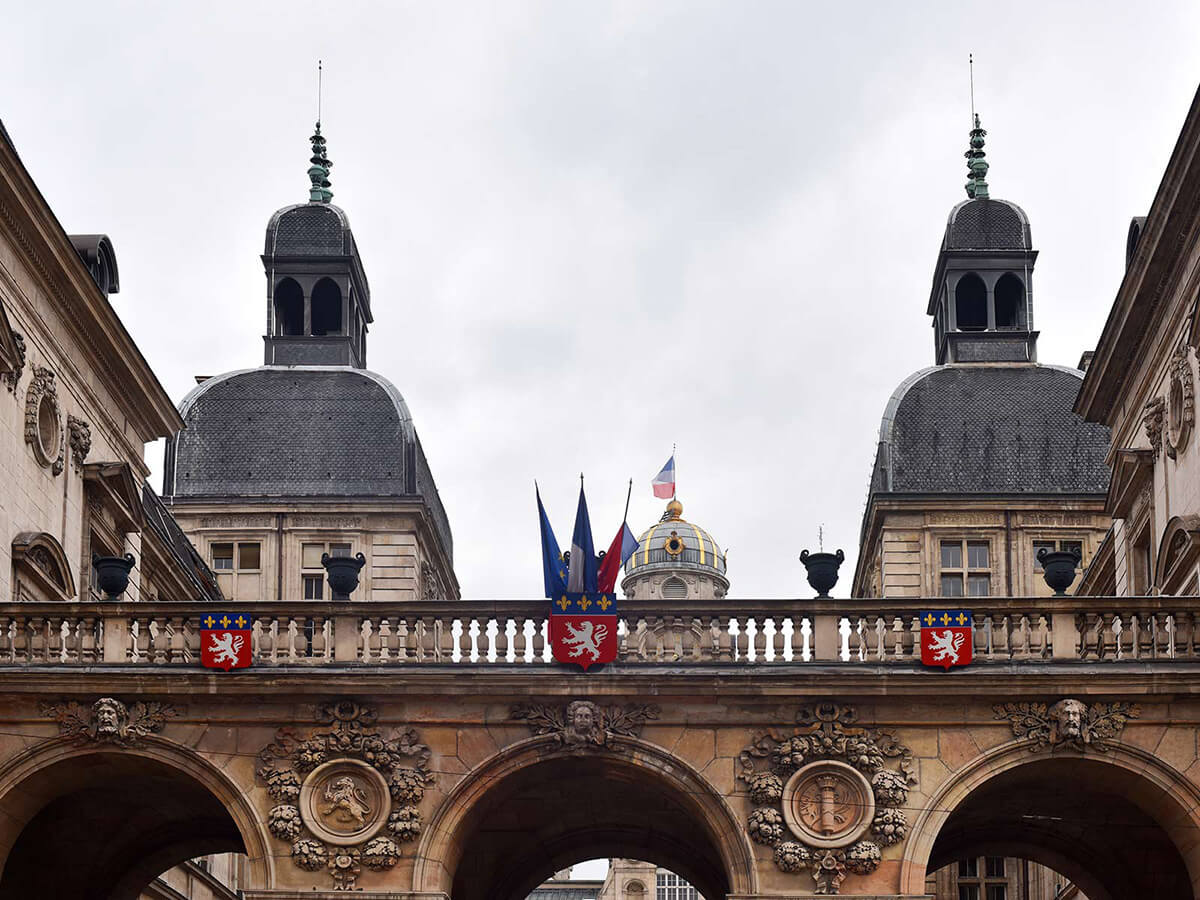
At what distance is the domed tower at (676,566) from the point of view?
12012 centimetres

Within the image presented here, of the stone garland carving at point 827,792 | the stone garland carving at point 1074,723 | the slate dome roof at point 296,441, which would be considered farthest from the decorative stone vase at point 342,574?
the slate dome roof at point 296,441

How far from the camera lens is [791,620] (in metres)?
30.2

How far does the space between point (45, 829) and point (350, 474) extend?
26.8 metres

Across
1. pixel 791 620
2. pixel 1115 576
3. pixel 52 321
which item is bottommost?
pixel 791 620

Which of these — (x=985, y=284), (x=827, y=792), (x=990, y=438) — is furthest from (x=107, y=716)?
(x=985, y=284)

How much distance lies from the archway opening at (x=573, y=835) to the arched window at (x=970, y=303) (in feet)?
93.8

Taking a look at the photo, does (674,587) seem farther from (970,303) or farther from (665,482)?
(970,303)

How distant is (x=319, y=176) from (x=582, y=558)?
3783cm

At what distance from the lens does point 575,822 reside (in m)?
35.0

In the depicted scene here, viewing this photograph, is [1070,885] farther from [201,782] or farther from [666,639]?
[201,782]

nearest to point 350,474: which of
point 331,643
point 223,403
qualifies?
point 223,403

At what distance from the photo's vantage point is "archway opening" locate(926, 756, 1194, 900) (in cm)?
3033

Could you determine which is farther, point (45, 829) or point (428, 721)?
point (45, 829)

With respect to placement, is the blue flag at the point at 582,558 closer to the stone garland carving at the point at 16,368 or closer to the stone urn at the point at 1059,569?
the stone urn at the point at 1059,569
